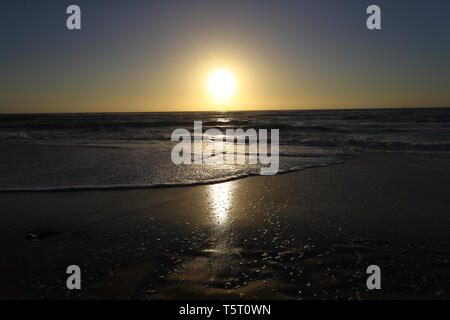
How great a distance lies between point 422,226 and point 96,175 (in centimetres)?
644

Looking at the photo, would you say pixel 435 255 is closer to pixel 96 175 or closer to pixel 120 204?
pixel 120 204

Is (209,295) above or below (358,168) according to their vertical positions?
below

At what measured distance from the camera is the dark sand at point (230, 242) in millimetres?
2502

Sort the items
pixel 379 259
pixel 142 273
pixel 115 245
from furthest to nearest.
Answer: pixel 115 245 < pixel 379 259 < pixel 142 273

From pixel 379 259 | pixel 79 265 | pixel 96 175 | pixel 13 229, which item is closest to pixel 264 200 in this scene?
pixel 379 259

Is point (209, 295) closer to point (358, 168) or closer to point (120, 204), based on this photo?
point (120, 204)

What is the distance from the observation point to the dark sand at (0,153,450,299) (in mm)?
2502

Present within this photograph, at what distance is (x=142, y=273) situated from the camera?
8.87ft

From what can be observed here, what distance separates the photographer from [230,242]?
3365mm

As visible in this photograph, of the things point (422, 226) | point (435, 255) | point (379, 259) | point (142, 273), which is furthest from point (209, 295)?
point (422, 226)

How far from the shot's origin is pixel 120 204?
4.76 meters

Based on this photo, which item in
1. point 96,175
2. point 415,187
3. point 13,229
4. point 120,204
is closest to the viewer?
point 13,229
